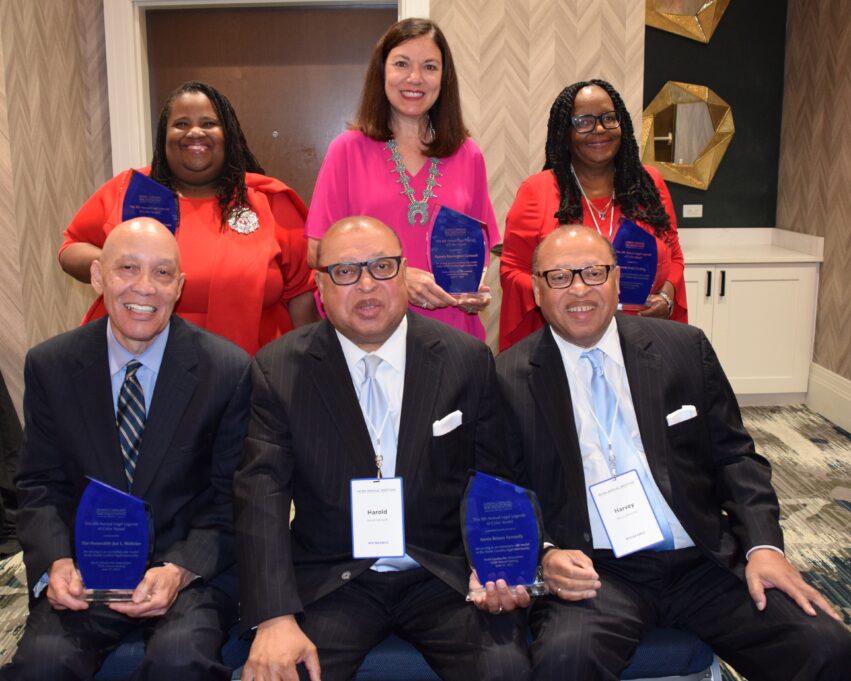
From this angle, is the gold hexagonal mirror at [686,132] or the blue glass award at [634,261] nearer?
the blue glass award at [634,261]

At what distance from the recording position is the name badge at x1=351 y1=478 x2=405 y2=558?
2.03 meters

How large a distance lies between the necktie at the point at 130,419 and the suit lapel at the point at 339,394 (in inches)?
17.4

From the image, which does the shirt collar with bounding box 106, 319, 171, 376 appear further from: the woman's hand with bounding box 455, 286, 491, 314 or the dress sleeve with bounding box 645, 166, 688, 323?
the dress sleeve with bounding box 645, 166, 688, 323

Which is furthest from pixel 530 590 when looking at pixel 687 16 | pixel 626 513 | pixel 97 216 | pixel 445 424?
pixel 687 16

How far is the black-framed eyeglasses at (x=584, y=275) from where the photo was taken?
2266mm

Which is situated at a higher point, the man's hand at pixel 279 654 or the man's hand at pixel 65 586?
the man's hand at pixel 65 586

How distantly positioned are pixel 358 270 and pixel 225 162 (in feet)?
3.22

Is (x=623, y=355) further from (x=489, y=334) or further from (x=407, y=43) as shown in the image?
(x=489, y=334)

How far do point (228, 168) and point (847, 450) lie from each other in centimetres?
387

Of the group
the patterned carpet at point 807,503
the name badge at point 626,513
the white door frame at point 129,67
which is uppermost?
the white door frame at point 129,67

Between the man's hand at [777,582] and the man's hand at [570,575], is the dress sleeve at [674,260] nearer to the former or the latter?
the man's hand at [777,582]

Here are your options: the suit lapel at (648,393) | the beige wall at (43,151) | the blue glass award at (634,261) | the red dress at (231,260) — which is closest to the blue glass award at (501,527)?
the suit lapel at (648,393)

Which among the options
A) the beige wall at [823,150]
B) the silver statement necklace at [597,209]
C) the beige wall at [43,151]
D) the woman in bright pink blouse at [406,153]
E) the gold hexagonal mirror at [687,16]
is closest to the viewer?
the woman in bright pink blouse at [406,153]

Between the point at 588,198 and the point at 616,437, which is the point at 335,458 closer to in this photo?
the point at 616,437
